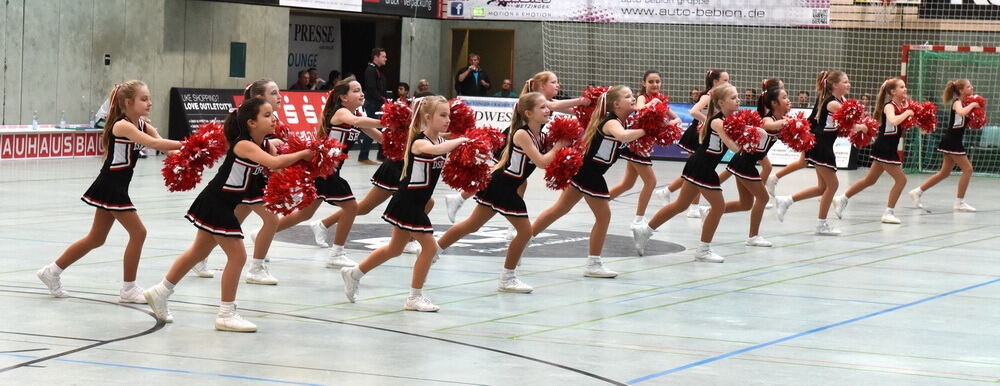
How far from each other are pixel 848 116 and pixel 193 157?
7.37 metres

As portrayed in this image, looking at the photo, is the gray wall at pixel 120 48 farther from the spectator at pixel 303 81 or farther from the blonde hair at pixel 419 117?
the blonde hair at pixel 419 117

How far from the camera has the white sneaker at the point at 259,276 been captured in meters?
8.81

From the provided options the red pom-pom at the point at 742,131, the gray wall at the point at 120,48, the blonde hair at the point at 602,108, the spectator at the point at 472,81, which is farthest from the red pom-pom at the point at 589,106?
the spectator at the point at 472,81

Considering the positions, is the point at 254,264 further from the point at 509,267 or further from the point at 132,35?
the point at 132,35

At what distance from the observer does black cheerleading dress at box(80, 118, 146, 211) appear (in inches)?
307

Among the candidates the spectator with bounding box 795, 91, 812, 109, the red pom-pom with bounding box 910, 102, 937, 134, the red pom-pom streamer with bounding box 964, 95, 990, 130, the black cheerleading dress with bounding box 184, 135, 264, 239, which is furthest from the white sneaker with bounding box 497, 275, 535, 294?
the spectator with bounding box 795, 91, 812, 109

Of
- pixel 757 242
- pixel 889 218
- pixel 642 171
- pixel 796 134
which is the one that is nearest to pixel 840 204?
pixel 889 218

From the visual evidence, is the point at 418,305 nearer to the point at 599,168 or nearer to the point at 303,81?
the point at 599,168

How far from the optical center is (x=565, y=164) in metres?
8.49

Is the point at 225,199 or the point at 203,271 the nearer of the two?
the point at 225,199

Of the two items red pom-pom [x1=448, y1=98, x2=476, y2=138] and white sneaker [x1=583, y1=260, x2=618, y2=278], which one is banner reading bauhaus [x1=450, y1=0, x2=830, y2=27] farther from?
red pom-pom [x1=448, y1=98, x2=476, y2=138]

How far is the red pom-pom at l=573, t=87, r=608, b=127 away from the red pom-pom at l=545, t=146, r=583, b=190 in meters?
1.47

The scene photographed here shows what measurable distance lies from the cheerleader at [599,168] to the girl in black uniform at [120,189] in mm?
2946

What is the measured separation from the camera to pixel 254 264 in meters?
8.84
